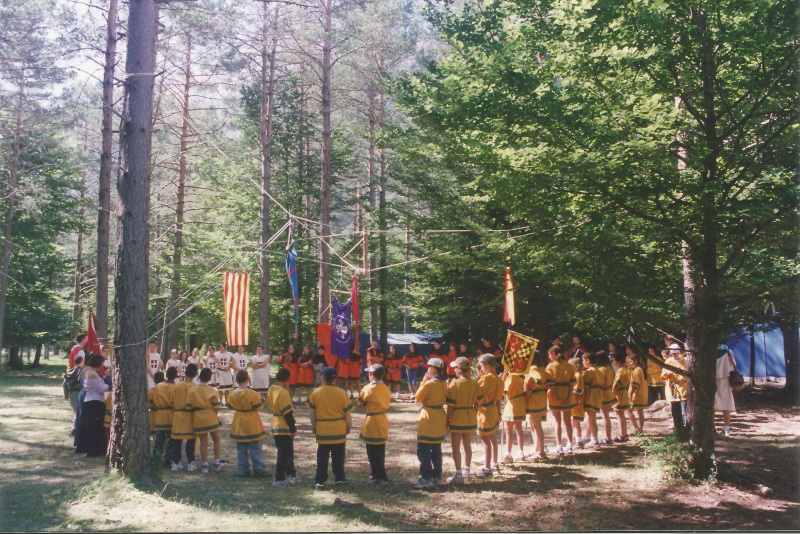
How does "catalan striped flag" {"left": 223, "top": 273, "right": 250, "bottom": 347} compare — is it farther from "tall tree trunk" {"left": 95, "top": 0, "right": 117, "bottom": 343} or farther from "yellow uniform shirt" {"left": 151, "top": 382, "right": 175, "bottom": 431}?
"tall tree trunk" {"left": 95, "top": 0, "right": 117, "bottom": 343}

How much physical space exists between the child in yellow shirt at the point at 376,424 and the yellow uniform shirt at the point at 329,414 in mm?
291

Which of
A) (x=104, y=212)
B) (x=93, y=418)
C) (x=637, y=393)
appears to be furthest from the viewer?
(x=104, y=212)

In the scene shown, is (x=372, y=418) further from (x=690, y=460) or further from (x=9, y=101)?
(x=9, y=101)

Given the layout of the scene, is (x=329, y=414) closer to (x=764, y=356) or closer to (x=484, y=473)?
(x=484, y=473)

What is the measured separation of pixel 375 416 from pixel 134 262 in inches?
155

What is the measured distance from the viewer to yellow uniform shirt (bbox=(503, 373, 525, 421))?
959cm

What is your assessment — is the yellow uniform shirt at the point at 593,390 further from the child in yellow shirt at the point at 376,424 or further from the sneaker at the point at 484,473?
the child in yellow shirt at the point at 376,424

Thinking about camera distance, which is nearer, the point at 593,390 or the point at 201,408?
the point at 201,408

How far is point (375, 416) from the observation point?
8180 millimetres

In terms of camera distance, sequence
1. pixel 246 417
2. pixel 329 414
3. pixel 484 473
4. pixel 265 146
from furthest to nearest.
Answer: pixel 265 146
pixel 484 473
pixel 246 417
pixel 329 414

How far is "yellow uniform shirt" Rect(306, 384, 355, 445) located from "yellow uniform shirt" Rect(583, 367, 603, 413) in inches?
195

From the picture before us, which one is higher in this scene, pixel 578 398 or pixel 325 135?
pixel 325 135

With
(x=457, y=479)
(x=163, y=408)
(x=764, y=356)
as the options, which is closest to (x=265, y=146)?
(x=163, y=408)

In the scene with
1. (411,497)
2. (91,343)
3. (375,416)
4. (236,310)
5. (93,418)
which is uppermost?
(236,310)
